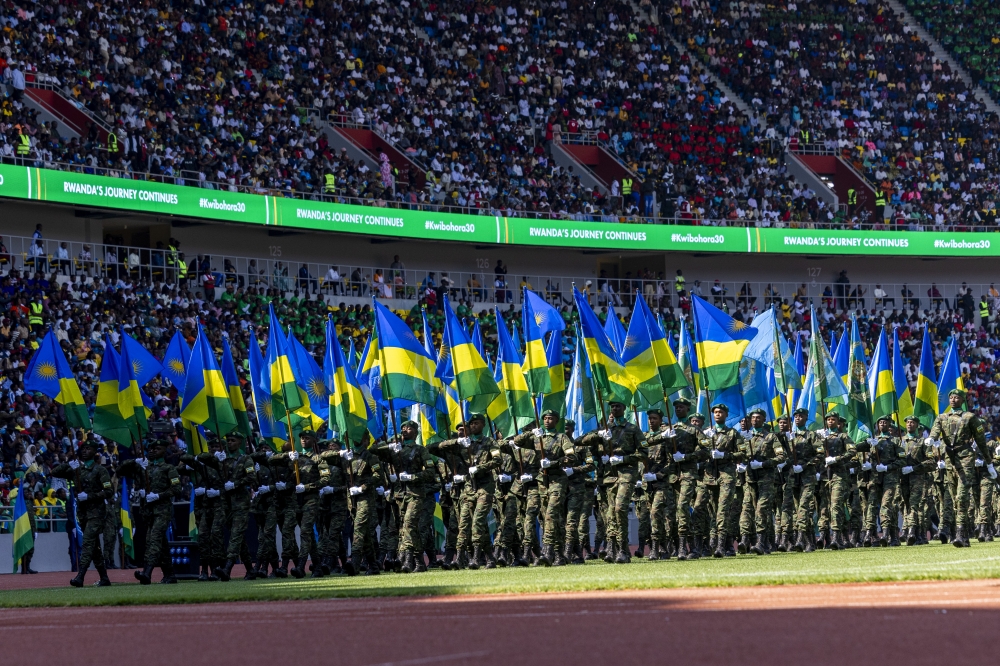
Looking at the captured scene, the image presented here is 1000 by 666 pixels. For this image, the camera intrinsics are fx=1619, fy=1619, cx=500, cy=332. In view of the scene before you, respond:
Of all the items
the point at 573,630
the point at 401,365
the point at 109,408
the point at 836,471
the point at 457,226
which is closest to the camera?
the point at 573,630

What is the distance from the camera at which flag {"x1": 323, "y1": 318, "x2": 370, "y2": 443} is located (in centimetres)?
2003

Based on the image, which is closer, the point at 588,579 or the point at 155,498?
the point at 588,579

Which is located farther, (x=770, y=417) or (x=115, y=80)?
(x=115, y=80)

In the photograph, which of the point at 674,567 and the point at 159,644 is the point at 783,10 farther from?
the point at 159,644

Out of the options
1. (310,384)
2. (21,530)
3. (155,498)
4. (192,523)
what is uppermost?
(310,384)

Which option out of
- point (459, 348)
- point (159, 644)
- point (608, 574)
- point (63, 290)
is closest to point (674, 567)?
point (608, 574)

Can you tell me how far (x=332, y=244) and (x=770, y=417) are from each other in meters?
19.9

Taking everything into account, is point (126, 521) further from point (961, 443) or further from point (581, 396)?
point (961, 443)

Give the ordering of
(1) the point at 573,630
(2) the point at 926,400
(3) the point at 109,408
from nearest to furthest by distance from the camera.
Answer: (1) the point at 573,630
(3) the point at 109,408
(2) the point at 926,400

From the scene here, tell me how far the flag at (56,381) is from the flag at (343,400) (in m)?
3.24

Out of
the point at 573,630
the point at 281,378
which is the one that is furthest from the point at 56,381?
the point at 573,630

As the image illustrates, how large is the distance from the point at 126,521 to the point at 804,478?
365 inches

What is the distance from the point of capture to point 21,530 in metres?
23.1

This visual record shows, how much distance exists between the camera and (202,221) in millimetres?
36438
